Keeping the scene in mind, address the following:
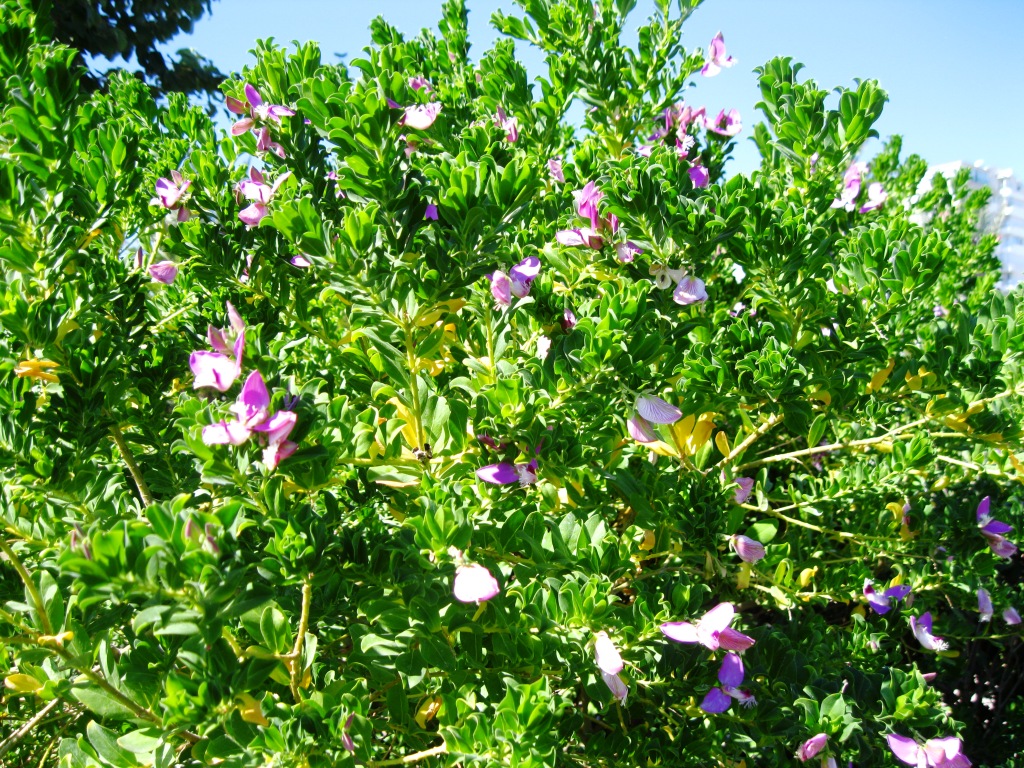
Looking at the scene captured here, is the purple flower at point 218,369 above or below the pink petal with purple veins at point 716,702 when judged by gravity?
above

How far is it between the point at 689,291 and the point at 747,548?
53 centimetres

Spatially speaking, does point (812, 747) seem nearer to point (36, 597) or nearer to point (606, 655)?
point (606, 655)

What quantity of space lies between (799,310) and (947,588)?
1.03 m

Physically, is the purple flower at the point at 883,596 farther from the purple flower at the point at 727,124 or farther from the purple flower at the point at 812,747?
the purple flower at the point at 727,124

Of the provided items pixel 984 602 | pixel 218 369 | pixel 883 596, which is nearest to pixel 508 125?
pixel 218 369

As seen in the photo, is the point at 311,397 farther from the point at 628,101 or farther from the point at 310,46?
the point at 628,101

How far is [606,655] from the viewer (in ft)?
3.79

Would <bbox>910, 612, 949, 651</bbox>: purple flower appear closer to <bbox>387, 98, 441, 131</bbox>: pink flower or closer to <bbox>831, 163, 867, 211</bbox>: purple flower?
<bbox>831, 163, 867, 211</bbox>: purple flower

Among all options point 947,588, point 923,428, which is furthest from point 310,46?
point 947,588

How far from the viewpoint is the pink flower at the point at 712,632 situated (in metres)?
1.24

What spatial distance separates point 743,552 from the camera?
152 centimetres

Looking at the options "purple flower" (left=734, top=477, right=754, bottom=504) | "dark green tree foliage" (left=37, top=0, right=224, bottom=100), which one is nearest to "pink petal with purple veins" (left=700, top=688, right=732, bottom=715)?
"purple flower" (left=734, top=477, right=754, bottom=504)

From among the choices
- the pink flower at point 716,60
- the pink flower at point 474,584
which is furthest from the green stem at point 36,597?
the pink flower at point 716,60

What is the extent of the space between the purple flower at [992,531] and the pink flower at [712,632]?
993mm
